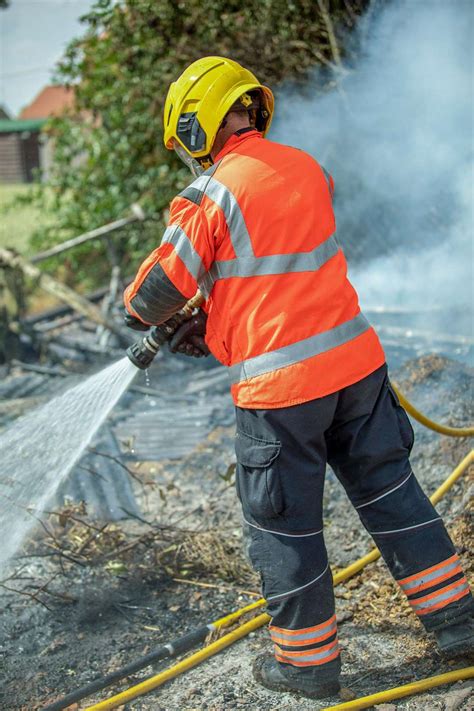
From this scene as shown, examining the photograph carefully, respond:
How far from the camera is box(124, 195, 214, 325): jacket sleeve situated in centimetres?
246

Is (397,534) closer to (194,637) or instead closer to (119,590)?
(194,637)

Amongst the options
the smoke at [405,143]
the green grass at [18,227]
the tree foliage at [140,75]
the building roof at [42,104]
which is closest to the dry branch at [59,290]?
the tree foliage at [140,75]

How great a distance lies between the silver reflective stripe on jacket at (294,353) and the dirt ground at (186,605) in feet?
3.78

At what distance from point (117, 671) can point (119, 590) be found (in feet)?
2.13

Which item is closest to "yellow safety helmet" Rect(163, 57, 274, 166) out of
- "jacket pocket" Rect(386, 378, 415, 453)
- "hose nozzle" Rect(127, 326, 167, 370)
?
"hose nozzle" Rect(127, 326, 167, 370)

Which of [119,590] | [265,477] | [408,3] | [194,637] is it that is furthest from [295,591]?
[408,3]

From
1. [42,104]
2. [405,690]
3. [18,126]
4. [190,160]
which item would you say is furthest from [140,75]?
[42,104]

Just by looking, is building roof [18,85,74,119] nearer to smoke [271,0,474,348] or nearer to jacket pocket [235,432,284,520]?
smoke [271,0,474,348]

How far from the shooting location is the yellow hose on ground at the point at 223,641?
2676mm

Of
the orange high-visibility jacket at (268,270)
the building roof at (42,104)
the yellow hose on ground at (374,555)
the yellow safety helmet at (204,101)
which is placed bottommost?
the building roof at (42,104)

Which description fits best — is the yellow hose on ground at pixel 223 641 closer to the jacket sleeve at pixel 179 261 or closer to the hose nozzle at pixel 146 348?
the hose nozzle at pixel 146 348

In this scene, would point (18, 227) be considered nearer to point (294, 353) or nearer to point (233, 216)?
point (233, 216)

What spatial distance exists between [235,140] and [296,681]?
1.88m

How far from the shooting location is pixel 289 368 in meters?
2.46
